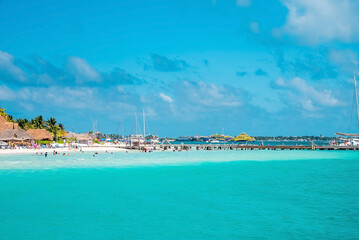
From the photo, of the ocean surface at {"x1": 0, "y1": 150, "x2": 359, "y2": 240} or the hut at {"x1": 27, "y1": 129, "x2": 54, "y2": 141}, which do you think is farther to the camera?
the hut at {"x1": 27, "y1": 129, "x2": 54, "y2": 141}

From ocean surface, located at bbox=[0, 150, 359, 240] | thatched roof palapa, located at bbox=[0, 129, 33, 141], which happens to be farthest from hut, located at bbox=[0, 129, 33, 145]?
ocean surface, located at bbox=[0, 150, 359, 240]

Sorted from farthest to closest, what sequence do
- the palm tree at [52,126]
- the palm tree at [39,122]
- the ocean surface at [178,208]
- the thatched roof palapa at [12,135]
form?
1. the palm tree at [52,126]
2. the palm tree at [39,122]
3. the thatched roof palapa at [12,135]
4. the ocean surface at [178,208]

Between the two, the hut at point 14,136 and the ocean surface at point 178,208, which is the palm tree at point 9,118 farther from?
the ocean surface at point 178,208

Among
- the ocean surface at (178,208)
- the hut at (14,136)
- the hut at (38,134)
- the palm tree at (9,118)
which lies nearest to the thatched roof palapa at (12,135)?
the hut at (14,136)

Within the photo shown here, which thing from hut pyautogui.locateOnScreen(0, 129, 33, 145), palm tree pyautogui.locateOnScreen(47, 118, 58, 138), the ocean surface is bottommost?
the ocean surface

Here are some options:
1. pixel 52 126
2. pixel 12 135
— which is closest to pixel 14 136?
pixel 12 135

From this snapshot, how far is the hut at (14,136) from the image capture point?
7078 cm

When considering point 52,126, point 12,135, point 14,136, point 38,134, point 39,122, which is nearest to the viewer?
point 12,135

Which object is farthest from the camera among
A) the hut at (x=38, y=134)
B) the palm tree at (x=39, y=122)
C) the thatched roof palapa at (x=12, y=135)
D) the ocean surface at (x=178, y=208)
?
the palm tree at (x=39, y=122)

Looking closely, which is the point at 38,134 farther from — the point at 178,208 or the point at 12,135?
the point at 178,208

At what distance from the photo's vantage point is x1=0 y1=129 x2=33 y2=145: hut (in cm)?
7078

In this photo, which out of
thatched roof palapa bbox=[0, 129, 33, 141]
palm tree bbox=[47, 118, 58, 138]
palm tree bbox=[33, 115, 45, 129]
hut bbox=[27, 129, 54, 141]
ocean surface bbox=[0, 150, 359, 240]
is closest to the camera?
ocean surface bbox=[0, 150, 359, 240]

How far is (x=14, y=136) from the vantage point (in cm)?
7188

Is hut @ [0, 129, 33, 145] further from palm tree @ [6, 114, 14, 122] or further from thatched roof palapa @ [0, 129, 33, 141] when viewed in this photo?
palm tree @ [6, 114, 14, 122]
